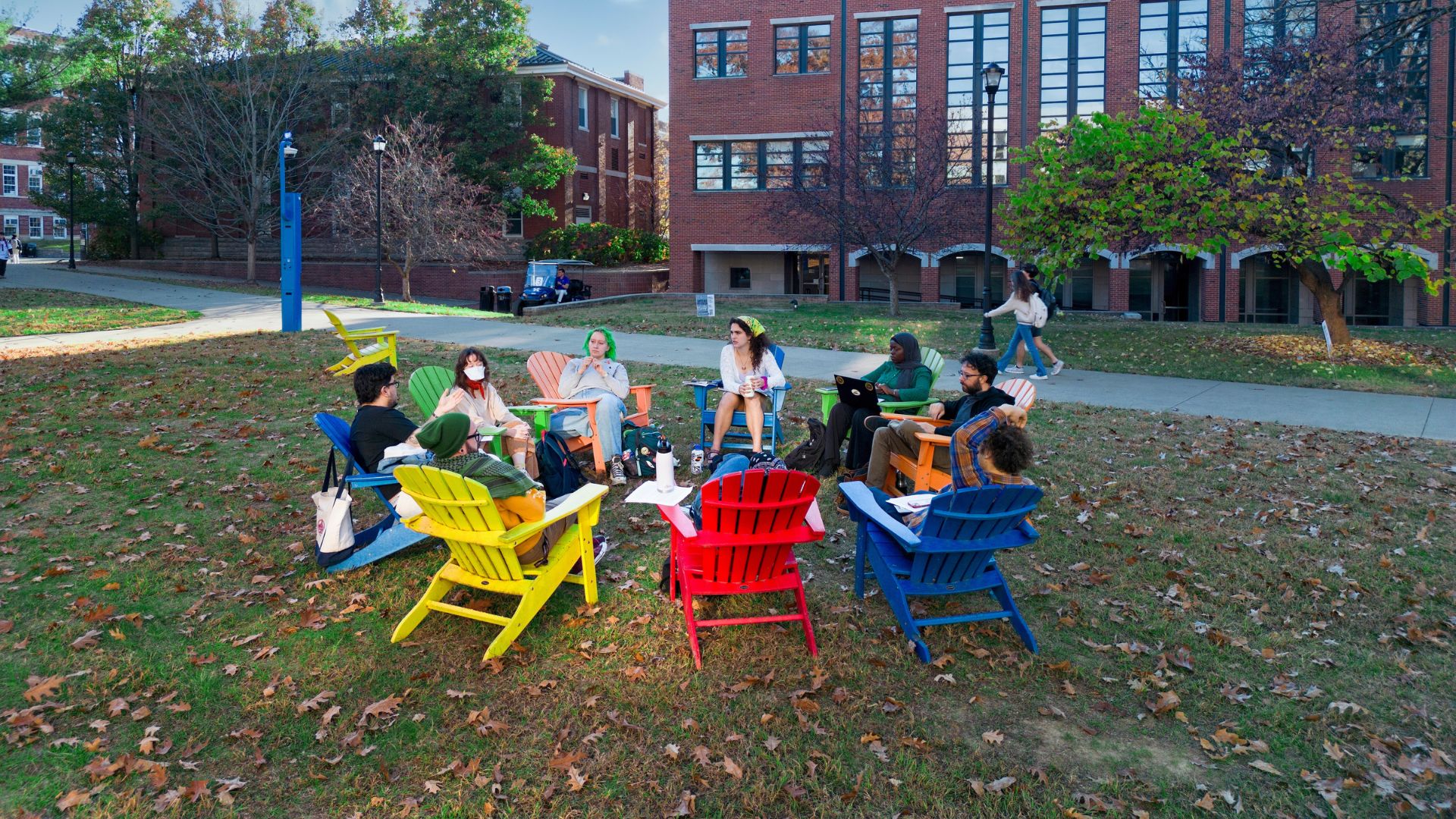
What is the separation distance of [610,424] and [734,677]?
3.78m

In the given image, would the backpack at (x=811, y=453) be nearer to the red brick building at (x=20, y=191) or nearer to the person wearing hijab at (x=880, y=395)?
the person wearing hijab at (x=880, y=395)

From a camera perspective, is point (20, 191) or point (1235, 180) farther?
point (20, 191)

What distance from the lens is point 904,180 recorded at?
96.4 ft

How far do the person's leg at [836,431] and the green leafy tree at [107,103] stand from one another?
40833 millimetres

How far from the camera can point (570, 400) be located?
8758 mm

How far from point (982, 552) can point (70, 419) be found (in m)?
9.54

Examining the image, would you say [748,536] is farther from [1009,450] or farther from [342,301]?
[342,301]

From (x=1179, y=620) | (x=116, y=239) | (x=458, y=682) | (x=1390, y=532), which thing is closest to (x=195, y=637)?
(x=458, y=682)

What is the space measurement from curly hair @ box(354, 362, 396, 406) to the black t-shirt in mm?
74

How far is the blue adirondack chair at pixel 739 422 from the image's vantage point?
30.1 feet

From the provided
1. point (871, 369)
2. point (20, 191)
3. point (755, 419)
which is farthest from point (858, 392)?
point (20, 191)

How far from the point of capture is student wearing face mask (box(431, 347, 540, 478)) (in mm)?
7688

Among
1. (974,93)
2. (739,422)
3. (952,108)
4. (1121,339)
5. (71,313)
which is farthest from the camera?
(952,108)

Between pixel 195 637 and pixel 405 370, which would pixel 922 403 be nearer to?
pixel 195 637
